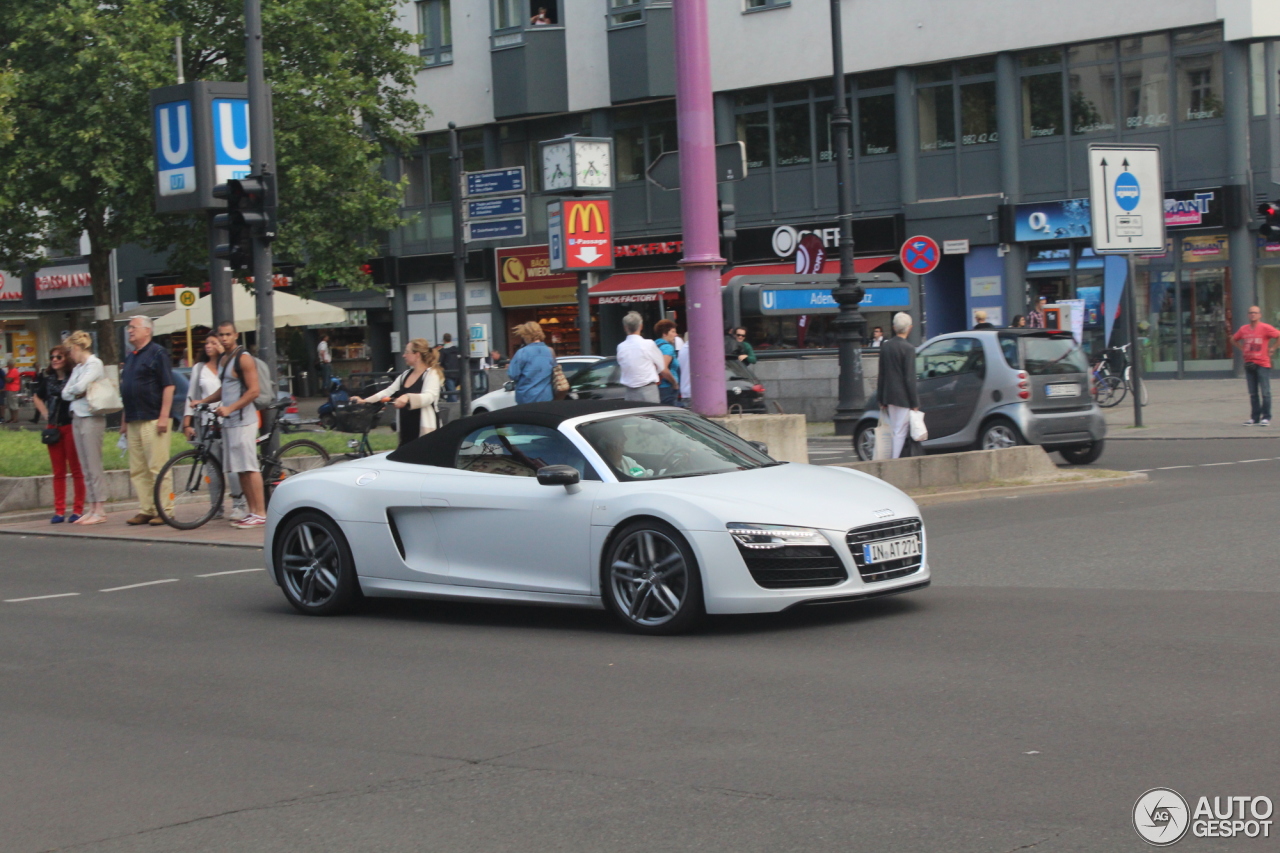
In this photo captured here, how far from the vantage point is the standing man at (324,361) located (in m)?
48.2

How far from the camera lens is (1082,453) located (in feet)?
60.1

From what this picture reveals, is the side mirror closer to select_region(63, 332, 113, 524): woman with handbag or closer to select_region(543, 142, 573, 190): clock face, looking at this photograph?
select_region(63, 332, 113, 524): woman with handbag

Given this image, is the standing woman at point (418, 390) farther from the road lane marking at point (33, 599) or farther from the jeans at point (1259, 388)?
the jeans at point (1259, 388)

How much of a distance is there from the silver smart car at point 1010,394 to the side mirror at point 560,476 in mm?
8980

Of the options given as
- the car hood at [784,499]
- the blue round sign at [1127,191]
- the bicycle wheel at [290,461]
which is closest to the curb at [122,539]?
the bicycle wheel at [290,461]

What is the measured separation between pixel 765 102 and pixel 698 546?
3324cm

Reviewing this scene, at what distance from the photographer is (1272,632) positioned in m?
7.75

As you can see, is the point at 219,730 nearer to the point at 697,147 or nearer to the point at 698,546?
the point at 698,546

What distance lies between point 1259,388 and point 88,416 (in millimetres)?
15954

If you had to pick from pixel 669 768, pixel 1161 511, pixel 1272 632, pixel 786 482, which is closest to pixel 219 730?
pixel 669 768

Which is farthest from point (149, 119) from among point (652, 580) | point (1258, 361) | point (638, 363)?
point (652, 580)

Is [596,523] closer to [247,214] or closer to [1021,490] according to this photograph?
[247,214]

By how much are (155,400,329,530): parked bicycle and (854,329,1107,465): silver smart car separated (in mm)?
6860

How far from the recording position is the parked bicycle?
14.4 metres
